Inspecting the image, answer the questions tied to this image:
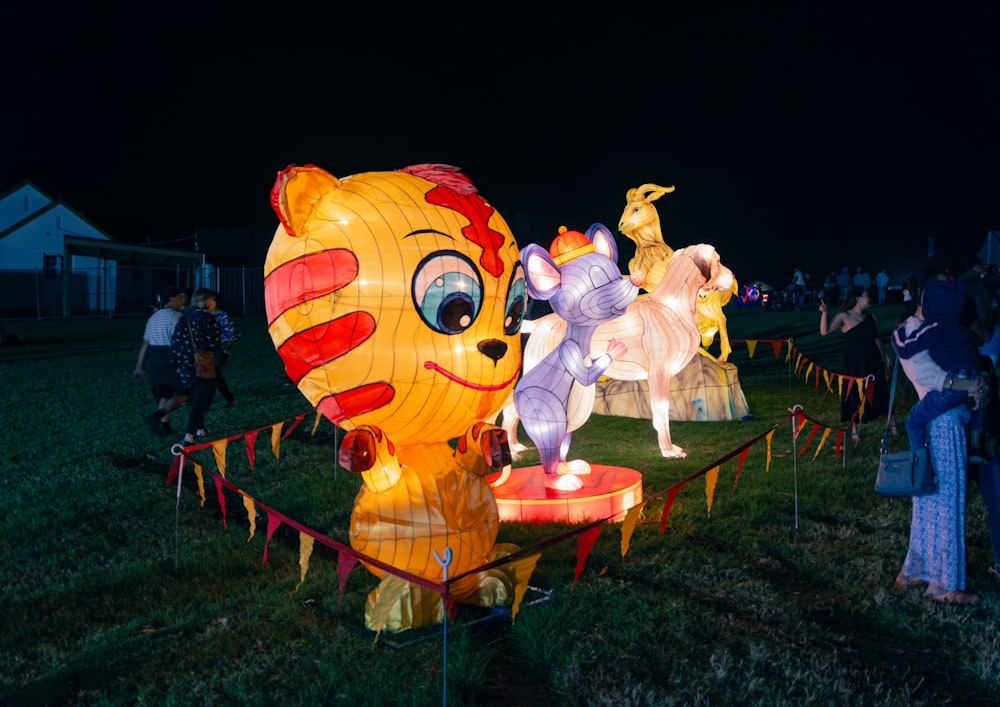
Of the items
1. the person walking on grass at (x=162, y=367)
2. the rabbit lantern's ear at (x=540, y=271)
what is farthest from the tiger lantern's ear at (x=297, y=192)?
the person walking on grass at (x=162, y=367)

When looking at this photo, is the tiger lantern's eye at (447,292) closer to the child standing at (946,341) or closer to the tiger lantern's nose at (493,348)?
the tiger lantern's nose at (493,348)

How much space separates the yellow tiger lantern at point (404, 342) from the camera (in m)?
4.35

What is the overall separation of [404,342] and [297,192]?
0.91 m

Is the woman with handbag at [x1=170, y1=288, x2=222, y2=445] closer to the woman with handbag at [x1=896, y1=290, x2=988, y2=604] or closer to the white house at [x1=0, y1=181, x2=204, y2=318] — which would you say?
the woman with handbag at [x1=896, y1=290, x2=988, y2=604]

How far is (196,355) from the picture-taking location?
10.2 meters

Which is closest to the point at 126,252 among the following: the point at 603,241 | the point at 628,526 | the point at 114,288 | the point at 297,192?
the point at 114,288

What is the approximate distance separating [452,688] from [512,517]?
2676mm

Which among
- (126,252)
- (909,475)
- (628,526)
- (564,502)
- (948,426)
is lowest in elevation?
(564,502)

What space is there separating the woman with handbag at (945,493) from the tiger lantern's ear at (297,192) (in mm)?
3424

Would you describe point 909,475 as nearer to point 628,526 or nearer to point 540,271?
point 628,526

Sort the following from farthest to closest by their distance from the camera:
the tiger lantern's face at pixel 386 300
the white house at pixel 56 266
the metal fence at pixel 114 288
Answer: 1. the metal fence at pixel 114 288
2. the white house at pixel 56 266
3. the tiger lantern's face at pixel 386 300

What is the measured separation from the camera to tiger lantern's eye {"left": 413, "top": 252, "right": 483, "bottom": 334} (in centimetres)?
436

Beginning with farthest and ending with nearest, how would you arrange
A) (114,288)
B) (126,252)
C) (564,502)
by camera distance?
(114,288) → (126,252) → (564,502)

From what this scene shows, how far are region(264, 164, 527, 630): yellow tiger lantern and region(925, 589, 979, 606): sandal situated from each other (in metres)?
2.56
